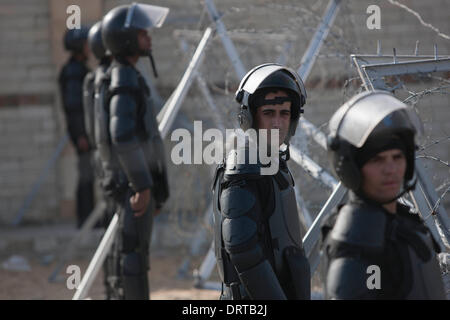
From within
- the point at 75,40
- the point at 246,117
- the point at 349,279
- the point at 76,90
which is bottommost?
the point at 349,279

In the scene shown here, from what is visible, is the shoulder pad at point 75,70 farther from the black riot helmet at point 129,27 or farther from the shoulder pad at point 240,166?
the shoulder pad at point 240,166

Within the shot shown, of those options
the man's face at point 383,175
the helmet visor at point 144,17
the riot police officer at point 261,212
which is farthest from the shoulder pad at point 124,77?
the man's face at point 383,175

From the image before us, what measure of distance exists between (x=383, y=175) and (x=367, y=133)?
0.38 feet

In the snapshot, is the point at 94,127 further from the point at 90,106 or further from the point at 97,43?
the point at 97,43

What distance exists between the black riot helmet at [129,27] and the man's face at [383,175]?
9.19 ft

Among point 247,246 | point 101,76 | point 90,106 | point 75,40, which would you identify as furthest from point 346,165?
point 75,40

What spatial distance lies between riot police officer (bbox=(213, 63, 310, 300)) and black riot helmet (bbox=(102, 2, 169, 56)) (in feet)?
6.31

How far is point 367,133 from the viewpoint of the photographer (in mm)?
2301

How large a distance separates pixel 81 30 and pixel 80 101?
0.64 meters

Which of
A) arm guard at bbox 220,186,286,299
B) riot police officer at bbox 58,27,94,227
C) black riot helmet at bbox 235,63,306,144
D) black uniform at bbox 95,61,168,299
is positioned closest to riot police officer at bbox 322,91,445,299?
arm guard at bbox 220,186,286,299

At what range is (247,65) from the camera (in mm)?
8102

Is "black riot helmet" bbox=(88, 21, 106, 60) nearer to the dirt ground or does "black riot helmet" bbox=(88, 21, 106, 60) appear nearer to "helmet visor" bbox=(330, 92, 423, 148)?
the dirt ground

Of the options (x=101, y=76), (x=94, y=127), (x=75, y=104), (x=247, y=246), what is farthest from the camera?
(x=75, y=104)
